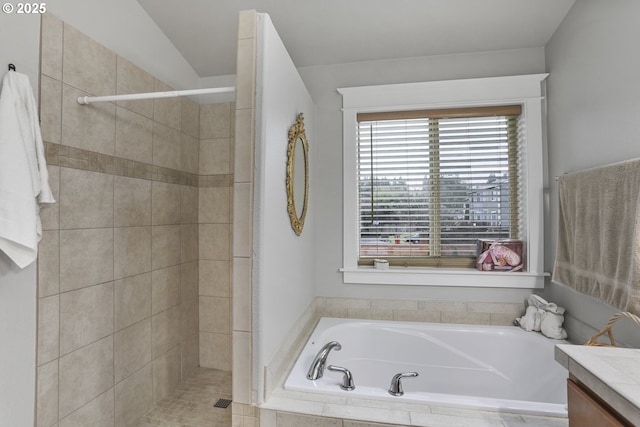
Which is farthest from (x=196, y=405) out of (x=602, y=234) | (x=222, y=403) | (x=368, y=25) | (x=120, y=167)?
(x=368, y=25)

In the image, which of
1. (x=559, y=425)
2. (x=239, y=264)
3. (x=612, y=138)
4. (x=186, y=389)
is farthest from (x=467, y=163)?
(x=186, y=389)

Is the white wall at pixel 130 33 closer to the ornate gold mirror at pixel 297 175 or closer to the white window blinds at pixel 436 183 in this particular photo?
the ornate gold mirror at pixel 297 175

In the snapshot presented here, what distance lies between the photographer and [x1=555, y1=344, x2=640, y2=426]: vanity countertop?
0.75m

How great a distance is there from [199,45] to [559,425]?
2.80 metres

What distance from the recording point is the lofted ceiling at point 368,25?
186 cm

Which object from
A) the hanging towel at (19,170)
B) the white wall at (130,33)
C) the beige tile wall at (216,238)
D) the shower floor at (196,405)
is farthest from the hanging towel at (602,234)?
the white wall at (130,33)

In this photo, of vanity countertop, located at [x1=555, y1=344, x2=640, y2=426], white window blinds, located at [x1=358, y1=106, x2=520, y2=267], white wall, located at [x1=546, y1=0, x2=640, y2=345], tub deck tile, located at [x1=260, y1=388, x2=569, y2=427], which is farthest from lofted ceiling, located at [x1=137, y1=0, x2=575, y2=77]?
tub deck tile, located at [x1=260, y1=388, x2=569, y2=427]

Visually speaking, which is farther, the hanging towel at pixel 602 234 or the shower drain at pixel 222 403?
the shower drain at pixel 222 403

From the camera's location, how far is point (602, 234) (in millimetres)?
1434

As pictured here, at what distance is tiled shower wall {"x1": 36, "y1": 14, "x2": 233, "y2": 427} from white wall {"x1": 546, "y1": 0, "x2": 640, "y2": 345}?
2.24 metres

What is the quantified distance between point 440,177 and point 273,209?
1395 mm

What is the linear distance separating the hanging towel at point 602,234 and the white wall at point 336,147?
74cm

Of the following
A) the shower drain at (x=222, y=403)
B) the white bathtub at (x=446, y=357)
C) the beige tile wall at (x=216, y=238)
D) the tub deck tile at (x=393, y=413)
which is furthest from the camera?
the beige tile wall at (x=216, y=238)

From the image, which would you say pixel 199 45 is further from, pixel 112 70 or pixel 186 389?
pixel 186 389
